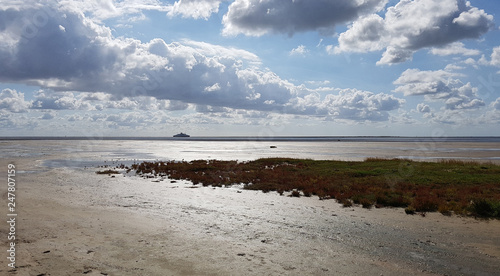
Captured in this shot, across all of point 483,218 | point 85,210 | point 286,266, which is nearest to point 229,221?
point 286,266

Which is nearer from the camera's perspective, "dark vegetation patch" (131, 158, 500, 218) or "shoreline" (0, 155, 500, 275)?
"shoreline" (0, 155, 500, 275)

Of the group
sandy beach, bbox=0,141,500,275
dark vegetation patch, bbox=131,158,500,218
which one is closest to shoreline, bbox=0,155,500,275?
sandy beach, bbox=0,141,500,275

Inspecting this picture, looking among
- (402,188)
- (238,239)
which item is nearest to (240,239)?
(238,239)

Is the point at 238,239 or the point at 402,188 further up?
the point at 402,188

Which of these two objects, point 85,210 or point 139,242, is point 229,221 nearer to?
point 139,242

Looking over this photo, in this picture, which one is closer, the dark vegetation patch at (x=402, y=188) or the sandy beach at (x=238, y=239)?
the sandy beach at (x=238, y=239)

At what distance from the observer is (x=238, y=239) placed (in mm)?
12500

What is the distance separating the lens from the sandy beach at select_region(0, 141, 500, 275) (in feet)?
31.9

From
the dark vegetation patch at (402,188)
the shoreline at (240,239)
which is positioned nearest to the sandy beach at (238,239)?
the shoreline at (240,239)

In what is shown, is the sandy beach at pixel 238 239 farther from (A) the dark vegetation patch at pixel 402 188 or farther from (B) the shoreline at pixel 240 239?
(A) the dark vegetation patch at pixel 402 188

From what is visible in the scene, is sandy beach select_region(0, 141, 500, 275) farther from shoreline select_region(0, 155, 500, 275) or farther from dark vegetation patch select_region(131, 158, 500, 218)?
dark vegetation patch select_region(131, 158, 500, 218)

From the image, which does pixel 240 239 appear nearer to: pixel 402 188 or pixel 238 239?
pixel 238 239

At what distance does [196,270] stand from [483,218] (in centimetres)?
1450

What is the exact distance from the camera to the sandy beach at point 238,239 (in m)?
9.73
